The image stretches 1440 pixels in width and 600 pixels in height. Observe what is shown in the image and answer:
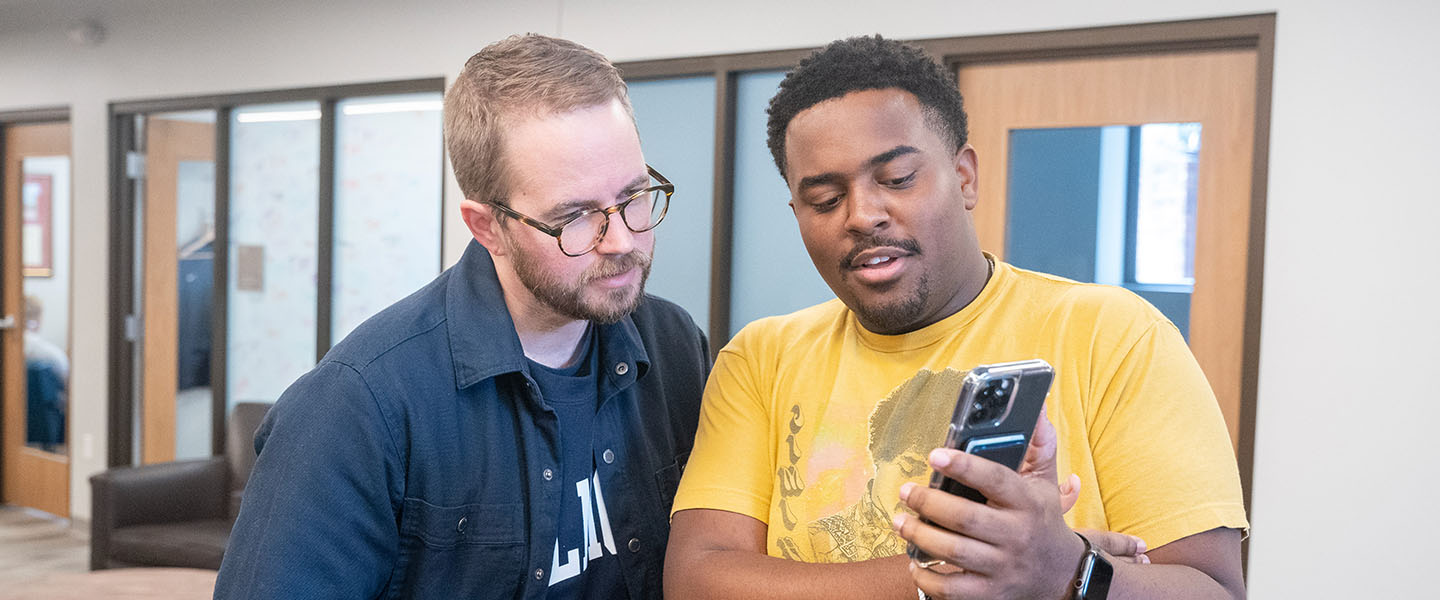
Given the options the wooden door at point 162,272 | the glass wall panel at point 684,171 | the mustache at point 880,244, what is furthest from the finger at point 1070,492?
the wooden door at point 162,272

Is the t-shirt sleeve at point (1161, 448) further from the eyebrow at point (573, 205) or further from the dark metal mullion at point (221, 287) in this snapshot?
the dark metal mullion at point (221, 287)

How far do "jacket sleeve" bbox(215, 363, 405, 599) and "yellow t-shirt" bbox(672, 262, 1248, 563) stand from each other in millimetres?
404

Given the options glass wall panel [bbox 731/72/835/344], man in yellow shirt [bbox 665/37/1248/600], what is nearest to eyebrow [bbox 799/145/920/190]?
man in yellow shirt [bbox 665/37/1248/600]

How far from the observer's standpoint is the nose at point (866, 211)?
122 cm

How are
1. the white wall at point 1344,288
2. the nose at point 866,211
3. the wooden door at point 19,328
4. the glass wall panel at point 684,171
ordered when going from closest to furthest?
1. the nose at point 866,211
2. the white wall at point 1344,288
3. the glass wall panel at point 684,171
4. the wooden door at point 19,328

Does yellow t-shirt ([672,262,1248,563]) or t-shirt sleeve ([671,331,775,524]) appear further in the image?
t-shirt sleeve ([671,331,775,524])

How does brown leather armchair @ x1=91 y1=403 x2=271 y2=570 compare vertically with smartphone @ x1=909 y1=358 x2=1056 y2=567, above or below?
below

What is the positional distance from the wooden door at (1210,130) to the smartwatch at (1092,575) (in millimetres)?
2558

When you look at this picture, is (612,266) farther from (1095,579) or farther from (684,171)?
(684,171)

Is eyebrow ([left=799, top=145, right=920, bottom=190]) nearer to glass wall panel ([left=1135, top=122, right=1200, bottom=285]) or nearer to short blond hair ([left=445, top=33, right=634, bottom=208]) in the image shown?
short blond hair ([left=445, top=33, right=634, bottom=208])

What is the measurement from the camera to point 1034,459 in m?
1.01

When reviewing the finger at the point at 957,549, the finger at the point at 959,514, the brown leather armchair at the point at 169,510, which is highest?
the finger at the point at 959,514

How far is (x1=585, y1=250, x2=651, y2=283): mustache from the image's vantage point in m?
1.43

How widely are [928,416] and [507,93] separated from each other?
2.25 feet
